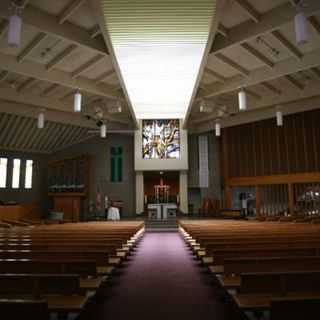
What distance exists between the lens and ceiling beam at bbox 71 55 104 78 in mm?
9211

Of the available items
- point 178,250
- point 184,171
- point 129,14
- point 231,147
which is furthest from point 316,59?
point 184,171

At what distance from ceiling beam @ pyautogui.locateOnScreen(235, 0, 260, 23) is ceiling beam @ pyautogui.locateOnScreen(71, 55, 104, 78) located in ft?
13.5

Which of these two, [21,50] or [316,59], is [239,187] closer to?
[316,59]

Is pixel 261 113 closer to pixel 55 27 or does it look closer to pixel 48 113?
pixel 48 113

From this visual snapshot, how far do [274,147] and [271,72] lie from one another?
5.26 metres

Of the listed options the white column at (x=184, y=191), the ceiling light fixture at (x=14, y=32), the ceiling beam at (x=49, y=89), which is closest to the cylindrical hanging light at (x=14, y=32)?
the ceiling light fixture at (x=14, y=32)

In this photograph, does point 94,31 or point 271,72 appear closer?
point 94,31

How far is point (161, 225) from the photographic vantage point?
12898mm

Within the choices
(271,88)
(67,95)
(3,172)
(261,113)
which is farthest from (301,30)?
(3,172)

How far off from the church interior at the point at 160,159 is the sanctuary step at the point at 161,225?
78 mm

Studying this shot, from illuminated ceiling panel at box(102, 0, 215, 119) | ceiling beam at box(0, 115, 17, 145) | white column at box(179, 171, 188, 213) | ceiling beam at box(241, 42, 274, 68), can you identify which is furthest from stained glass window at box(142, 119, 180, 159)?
ceiling beam at box(241, 42, 274, 68)

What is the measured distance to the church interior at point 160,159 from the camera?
291 centimetres

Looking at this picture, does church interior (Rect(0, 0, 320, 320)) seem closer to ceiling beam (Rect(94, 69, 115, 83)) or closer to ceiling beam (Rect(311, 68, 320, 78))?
ceiling beam (Rect(94, 69, 115, 83))

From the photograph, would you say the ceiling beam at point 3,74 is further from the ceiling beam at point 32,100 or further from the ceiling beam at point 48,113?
the ceiling beam at point 48,113
